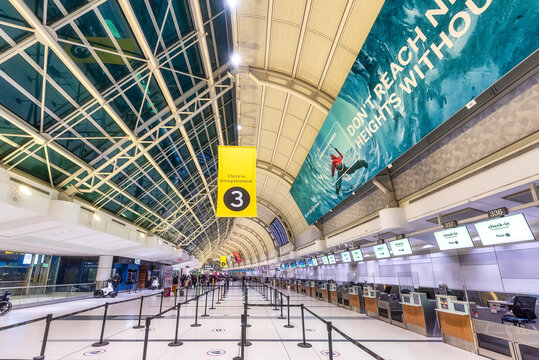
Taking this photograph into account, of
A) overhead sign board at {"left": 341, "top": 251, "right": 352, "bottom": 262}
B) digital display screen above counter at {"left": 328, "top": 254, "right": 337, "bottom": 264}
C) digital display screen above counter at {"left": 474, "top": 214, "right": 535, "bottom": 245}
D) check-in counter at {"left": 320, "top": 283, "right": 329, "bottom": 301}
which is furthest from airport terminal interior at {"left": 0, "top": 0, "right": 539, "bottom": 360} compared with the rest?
check-in counter at {"left": 320, "top": 283, "right": 329, "bottom": 301}

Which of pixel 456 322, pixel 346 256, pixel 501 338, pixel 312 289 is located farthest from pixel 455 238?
pixel 312 289

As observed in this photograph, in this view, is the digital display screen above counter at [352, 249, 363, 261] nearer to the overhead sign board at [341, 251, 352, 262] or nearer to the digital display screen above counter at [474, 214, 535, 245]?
the overhead sign board at [341, 251, 352, 262]

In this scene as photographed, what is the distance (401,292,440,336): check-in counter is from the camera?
9.56 meters

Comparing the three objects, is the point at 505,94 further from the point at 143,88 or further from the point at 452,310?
the point at 143,88

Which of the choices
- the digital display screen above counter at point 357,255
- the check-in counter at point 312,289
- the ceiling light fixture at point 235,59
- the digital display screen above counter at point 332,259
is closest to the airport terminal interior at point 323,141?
the ceiling light fixture at point 235,59

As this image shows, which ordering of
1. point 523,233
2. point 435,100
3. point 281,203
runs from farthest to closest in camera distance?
point 281,203 → point 523,233 → point 435,100

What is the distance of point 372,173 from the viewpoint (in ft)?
31.8

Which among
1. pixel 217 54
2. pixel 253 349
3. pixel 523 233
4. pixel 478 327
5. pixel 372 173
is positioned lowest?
pixel 253 349

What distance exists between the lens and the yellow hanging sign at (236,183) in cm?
1108

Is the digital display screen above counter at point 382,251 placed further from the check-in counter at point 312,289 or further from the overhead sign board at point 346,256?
the check-in counter at point 312,289

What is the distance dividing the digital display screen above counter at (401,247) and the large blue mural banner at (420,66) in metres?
3.78

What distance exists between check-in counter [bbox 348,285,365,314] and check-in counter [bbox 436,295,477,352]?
666 cm

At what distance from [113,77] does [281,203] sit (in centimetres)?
2332

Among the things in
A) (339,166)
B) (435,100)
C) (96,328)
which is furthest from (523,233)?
(96,328)
